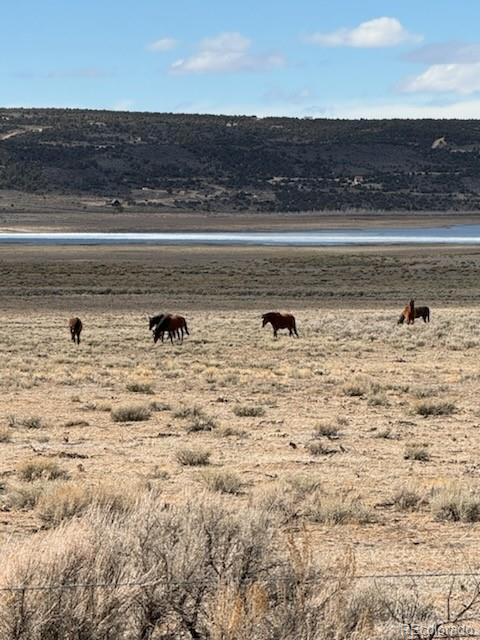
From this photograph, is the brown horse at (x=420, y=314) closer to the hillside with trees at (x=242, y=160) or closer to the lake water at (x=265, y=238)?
the lake water at (x=265, y=238)

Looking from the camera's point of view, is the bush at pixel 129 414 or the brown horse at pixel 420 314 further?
the brown horse at pixel 420 314

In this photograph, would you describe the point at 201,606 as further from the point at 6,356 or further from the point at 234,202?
the point at 234,202

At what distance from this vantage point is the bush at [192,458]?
493 inches

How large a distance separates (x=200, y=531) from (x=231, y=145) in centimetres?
16088

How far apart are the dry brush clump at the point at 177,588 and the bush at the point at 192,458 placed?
225 inches

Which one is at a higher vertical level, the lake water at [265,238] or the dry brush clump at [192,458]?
the dry brush clump at [192,458]

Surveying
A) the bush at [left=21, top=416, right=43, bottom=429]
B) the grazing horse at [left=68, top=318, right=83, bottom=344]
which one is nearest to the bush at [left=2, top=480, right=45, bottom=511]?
the bush at [left=21, top=416, right=43, bottom=429]

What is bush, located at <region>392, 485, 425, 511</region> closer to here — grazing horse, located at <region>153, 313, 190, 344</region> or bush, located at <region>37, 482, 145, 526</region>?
bush, located at <region>37, 482, 145, 526</region>

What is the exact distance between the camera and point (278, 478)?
11.6m

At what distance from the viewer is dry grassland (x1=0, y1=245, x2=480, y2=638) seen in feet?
30.9

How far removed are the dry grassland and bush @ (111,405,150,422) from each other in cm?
2

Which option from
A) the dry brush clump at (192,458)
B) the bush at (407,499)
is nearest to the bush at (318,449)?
the dry brush clump at (192,458)

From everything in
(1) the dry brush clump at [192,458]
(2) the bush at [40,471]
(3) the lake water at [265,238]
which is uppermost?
(2) the bush at [40,471]

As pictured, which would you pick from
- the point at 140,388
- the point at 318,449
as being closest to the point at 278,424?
the point at 318,449
